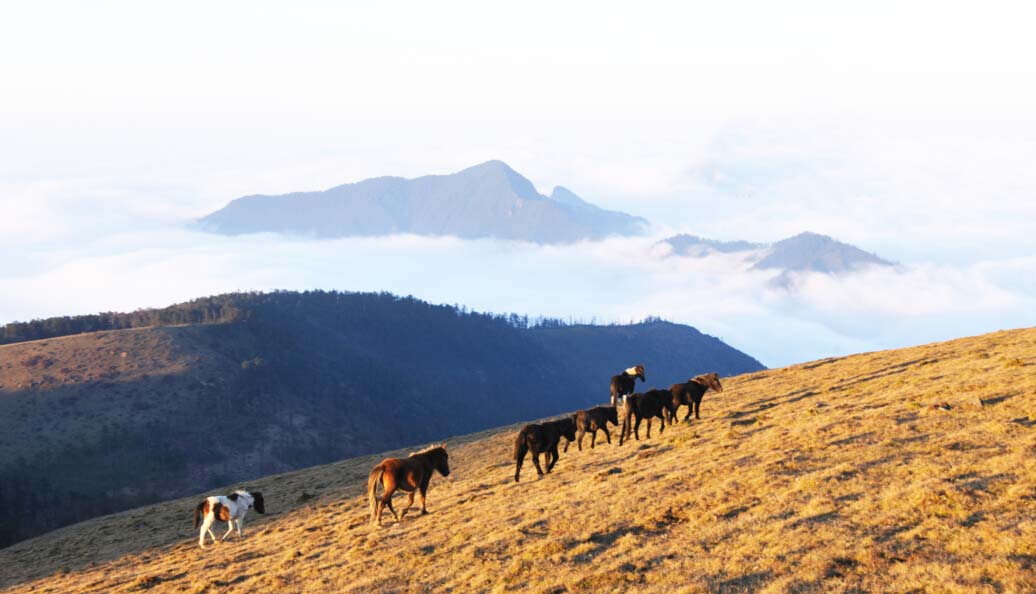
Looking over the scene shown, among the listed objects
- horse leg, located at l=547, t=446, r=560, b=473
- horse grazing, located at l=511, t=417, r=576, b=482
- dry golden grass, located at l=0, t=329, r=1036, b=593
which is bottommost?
dry golden grass, located at l=0, t=329, r=1036, b=593

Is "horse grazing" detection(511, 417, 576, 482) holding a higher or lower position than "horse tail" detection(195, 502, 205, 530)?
higher

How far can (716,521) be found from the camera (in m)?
21.1

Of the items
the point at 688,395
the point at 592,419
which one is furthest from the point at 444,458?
the point at 688,395

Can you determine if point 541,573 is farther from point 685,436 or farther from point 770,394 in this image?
point 770,394

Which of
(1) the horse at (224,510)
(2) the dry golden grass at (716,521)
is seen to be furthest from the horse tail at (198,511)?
(2) the dry golden grass at (716,521)

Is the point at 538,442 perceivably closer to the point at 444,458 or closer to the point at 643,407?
the point at 444,458

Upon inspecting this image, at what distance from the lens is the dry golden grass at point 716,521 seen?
17.6 m

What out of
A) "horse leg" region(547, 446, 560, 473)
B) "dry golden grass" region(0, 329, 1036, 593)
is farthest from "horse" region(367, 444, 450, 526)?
"horse leg" region(547, 446, 560, 473)

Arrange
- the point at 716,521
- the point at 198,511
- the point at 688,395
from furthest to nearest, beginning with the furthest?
the point at 688,395
the point at 198,511
the point at 716,521

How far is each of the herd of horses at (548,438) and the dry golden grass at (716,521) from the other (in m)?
0.86

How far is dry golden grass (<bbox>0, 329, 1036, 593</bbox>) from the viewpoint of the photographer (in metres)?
17.6

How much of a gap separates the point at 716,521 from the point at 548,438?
1097cm

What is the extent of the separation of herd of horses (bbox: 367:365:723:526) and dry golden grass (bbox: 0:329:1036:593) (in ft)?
2.81

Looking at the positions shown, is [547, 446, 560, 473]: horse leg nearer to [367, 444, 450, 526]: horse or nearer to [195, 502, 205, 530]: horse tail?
[367, 444, 450, 526]: horse
